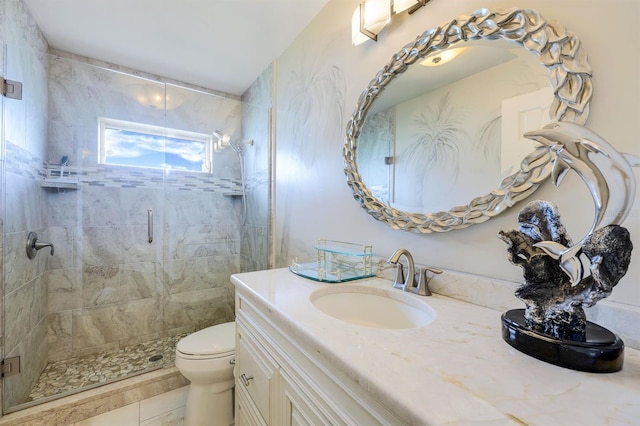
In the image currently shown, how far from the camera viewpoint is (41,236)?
1801 millimetres

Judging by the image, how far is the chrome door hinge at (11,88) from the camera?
4.53 ft

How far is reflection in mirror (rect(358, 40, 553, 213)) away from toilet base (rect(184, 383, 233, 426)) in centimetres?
140

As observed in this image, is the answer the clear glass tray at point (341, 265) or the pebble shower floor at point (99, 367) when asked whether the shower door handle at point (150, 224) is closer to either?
Answer: the pebble shower floor at point (99, 367)

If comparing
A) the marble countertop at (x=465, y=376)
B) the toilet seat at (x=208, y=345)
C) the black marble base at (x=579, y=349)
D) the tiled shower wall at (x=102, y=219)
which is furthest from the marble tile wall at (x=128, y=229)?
the black marble base at (x=579, y=349)

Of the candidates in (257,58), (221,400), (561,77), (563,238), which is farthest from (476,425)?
(257,58)

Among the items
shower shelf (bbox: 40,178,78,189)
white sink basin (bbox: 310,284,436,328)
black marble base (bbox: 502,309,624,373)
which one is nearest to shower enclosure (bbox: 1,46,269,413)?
shower shelf (bbox: 40,178,78,189)

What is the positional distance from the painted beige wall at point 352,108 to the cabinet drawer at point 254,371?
0.63 m

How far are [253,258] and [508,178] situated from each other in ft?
6.71

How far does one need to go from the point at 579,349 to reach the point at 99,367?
2.60 meters

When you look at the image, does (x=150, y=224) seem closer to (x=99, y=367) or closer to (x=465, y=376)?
(x=99, y=367)

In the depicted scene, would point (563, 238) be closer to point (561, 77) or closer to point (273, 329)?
point (561, 77)

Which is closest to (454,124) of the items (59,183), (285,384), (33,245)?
(285,384)

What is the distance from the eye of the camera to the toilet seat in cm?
142

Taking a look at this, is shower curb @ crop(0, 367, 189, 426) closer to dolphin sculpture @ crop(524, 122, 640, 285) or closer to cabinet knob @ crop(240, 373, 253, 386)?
cabinet knob @ crop(240, 373, 253, 386)
